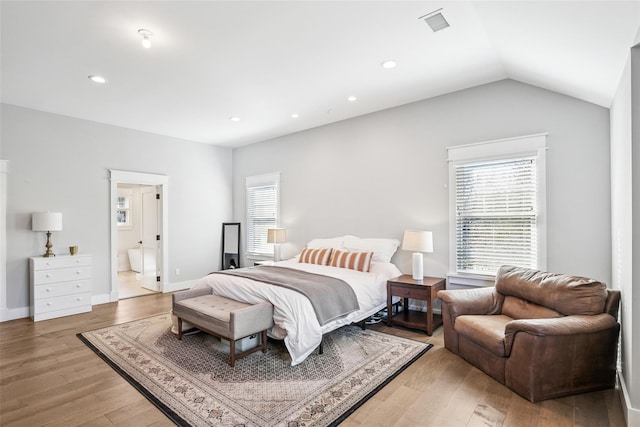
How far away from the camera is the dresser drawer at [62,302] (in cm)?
441

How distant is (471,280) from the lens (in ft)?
13.1

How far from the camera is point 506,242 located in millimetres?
3799

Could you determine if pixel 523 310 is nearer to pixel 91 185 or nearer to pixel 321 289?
pixel 321 289

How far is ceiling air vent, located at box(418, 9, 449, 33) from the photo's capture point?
8.48 ft

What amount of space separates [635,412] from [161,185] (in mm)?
6689

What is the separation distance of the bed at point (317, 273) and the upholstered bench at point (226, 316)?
4.3 inches

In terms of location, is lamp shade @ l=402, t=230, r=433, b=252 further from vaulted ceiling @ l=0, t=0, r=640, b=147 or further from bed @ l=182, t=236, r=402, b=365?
vaulted ceiling @ l=0, t=0, r=640, b=147

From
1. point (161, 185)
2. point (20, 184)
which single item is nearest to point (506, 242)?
point (161, 185)

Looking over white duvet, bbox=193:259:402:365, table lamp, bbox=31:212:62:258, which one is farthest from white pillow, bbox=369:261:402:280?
table lamp, bbox=31:212:62:258

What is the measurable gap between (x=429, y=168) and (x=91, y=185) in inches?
207

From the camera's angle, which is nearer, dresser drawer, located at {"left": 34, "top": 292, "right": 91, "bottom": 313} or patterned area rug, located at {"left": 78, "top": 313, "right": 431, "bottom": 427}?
patterned area rug, located at {"left": 78, "top": 313, "right": 431, "bottom": 427}

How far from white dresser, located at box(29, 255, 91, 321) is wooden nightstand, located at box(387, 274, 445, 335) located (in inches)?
174

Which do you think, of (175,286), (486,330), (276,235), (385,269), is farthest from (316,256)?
(175,286)

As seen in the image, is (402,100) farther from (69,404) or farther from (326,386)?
(69,404)
